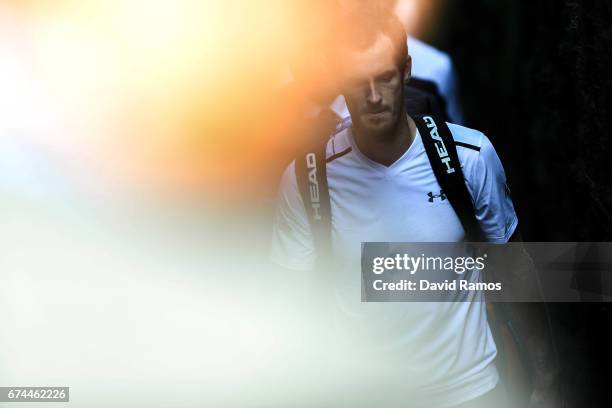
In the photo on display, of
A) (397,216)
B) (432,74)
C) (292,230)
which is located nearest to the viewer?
(397,216)

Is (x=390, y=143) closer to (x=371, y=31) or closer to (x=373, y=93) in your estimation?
(x=373, y=93)

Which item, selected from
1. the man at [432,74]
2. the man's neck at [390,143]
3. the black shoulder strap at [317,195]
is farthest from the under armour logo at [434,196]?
the man at [432,74]

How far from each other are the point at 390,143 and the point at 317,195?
272mm

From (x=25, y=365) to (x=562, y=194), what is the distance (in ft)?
8.70

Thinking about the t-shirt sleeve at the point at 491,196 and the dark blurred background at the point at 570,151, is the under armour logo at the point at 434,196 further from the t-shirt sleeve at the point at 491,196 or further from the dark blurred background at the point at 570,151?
the dark blurred background at the point at 570,151

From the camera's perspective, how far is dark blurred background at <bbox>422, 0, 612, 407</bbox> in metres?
3.23

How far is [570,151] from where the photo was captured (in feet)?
12.4

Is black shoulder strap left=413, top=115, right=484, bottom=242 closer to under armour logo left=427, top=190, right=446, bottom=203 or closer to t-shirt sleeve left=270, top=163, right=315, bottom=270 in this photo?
under armour logo left=427, top=190, right=446, bottom=203

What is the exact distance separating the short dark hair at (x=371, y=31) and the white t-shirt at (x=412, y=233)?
0.27 m

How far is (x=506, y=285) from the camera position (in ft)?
9.45

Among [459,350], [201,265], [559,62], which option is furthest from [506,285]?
[559,62]

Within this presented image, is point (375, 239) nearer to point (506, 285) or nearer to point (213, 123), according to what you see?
point (506, 285)

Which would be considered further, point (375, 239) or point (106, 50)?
point (106, 50)

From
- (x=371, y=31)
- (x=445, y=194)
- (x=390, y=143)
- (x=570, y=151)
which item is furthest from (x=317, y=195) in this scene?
(x=570, y=151)
